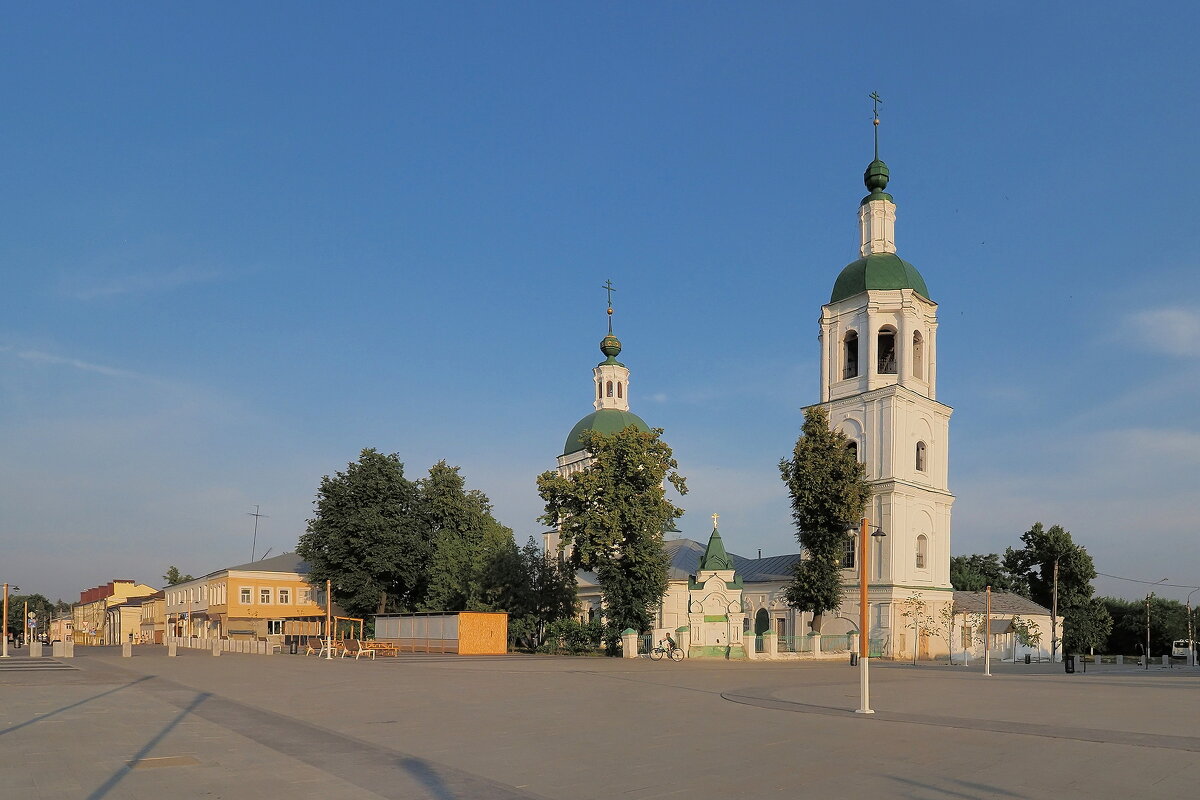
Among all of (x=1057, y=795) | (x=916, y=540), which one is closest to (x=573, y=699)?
(x=1057, y=795)

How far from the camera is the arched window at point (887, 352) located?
186 ft

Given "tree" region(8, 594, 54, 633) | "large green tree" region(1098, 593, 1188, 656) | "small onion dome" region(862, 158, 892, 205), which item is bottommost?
"tree" region(8, 594, 54, 633)

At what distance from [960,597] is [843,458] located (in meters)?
20.7

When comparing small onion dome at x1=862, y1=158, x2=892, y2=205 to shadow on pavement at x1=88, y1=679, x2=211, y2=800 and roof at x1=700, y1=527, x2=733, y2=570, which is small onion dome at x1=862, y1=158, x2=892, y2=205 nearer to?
roof at x1=700, y1=527, x2=733, y2=570

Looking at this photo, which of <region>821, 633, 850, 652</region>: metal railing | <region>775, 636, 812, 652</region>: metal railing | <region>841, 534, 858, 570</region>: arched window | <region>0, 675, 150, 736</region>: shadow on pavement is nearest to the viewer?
<region>0, 675, 150, 736</region>: shadow on pavement

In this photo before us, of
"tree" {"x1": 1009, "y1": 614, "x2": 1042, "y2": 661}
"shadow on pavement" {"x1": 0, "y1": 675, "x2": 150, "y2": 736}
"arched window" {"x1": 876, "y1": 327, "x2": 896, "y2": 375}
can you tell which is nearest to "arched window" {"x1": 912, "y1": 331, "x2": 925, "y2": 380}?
"arched window" {"x1": 876, "y1": 327, "x2": 896, "y2": 375}

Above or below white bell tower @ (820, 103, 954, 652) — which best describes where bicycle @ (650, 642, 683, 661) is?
below

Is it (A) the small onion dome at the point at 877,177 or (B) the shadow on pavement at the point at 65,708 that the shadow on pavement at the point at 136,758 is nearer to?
(B) the shadow on pavement at the point at 65,708

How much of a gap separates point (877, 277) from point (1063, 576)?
4025 cm

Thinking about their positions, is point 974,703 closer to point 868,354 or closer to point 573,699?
point 573,699

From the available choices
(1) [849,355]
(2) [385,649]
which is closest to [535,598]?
(2) [385,649]

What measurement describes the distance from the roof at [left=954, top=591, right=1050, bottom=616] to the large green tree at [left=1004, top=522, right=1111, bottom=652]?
195 inches

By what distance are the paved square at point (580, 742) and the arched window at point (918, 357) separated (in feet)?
113

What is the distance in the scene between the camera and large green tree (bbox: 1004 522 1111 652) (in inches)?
3091
